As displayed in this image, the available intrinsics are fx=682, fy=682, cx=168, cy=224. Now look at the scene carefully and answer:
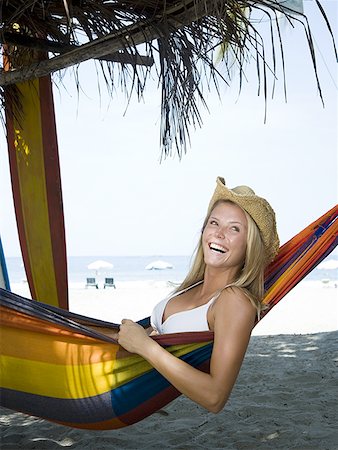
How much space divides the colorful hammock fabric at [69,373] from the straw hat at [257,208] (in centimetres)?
14

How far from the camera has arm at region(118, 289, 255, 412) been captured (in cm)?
151

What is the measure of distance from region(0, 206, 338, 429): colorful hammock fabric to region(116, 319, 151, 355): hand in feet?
0.14

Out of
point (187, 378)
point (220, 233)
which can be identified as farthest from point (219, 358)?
point (220, 233)

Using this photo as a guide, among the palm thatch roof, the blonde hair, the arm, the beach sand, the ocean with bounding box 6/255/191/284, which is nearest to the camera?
the arm

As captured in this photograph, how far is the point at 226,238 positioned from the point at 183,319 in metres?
0.24

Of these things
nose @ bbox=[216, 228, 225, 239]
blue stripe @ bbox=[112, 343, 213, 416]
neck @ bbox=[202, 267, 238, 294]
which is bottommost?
blue stripe @ bbox=[112, 343, 213, 416]

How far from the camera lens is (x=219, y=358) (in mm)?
1509

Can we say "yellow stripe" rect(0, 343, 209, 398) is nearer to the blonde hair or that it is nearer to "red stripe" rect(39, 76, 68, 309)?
the blonde hair

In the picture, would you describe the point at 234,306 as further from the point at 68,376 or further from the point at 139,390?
the point at 68,376

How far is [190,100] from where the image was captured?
2.34 metres

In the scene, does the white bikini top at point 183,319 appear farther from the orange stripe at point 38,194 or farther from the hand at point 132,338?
the orange stripe at point 38,194

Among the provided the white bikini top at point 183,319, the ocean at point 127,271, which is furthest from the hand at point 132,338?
the ocean at point 127,271

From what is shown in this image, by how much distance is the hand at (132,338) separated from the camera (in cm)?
159

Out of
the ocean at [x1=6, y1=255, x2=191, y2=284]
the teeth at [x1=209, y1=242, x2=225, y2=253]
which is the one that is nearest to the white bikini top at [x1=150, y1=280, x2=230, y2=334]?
the teeth at [x1=209, y1=242, x2=225, y2=253]
